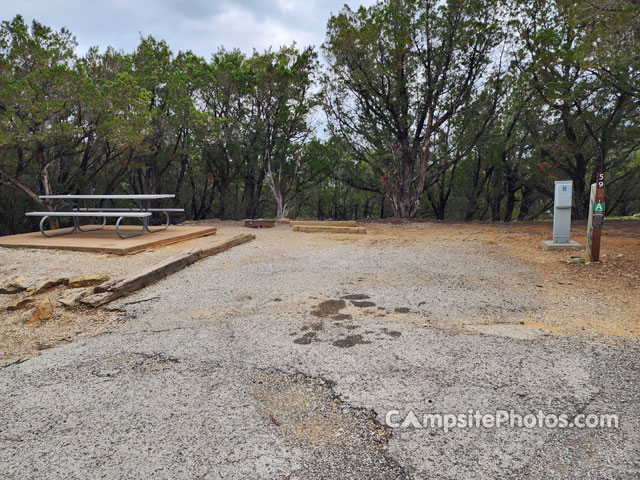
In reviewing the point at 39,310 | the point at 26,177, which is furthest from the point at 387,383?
the point at 26,177

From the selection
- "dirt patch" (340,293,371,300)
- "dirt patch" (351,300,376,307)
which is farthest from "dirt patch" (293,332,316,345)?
"dirt patch" (340,293,371,300)

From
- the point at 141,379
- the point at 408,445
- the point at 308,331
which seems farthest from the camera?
the point at 308,331

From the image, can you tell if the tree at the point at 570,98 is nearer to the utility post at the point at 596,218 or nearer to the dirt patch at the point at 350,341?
the utility post at the point at 596,218

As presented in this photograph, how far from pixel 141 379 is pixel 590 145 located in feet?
49.2

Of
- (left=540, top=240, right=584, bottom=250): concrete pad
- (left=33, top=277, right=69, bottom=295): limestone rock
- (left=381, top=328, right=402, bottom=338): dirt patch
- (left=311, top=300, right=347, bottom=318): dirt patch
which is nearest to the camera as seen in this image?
(left=381, top=328, right=402, bottom=338): dirt patch

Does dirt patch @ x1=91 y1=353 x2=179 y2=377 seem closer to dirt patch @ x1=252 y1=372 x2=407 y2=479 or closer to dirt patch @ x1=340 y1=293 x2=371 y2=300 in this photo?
dirt patch @ x1=252 y1=372 x2=407 y2=479

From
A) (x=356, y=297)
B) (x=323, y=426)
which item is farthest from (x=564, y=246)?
(x=323, y=426)

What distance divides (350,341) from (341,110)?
12359 millimetres

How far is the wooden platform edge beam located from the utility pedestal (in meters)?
5.39

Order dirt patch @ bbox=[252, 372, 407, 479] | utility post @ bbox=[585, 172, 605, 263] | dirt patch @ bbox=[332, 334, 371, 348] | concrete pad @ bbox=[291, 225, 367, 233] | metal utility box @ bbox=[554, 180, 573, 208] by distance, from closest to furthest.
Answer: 1. dirt patch @ bbox=[252, 372, 407, 479]
2. dirt patch @ bbox=[332, 334, 371, 348]
3. utility post @ bbox=[585, 172, 605, 263]
4. metal utility box @ bbox=[554, 180, 573, 208]
5. concrete pad @ bbox=[291, 225, 367, 233]

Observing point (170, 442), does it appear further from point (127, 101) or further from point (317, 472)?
point (127, 101)

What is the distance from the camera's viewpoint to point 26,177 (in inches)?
528

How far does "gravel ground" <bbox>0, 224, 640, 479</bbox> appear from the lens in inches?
55.8

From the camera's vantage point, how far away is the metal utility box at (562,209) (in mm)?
5520
